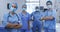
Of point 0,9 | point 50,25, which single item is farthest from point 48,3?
Answer: point 0,9

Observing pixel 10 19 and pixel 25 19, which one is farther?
pixel 25 19

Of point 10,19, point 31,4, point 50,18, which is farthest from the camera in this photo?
point 31,4

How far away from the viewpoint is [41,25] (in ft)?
11.0

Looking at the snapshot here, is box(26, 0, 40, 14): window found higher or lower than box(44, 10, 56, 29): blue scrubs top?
higher

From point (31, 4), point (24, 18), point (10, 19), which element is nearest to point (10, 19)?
point (10, 19)

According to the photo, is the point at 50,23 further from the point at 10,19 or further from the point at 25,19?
the point at 10,19

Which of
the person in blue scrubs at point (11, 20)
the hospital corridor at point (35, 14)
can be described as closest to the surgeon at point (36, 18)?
the hospital corridor at point (35, 14)

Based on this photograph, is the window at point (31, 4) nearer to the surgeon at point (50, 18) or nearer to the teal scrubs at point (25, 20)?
the teal scrubs at point (25, 20)

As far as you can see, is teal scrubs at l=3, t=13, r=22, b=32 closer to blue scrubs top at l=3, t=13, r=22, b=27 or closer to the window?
blue scrubs top at l=3, t=13, r=22, b=27

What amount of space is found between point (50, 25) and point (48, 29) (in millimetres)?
103

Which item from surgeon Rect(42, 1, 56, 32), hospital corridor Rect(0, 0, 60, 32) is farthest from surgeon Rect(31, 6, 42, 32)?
surgeon Rect(42, 1, 56, 32)

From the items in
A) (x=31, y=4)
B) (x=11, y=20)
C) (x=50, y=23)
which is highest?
(x=31, y=4)

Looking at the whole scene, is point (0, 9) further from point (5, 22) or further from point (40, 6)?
point (40, 6)

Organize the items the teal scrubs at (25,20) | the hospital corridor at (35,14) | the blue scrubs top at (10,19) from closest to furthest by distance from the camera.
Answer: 1. the blue scrubs top at (10,19)
2. the hospital corridor at (35,14)
3. the teal scrubs at (25,20)
